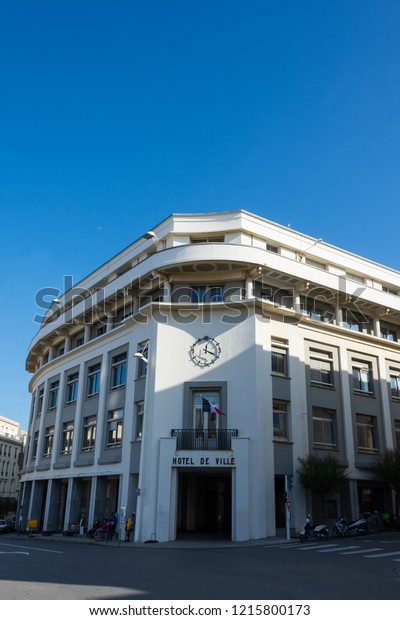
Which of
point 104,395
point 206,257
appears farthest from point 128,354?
point 206,257

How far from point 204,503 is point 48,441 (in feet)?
54.5

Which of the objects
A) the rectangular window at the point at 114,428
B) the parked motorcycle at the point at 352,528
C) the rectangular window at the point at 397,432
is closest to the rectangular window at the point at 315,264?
the rectangular window at the point at 397,432

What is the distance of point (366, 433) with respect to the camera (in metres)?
35.6

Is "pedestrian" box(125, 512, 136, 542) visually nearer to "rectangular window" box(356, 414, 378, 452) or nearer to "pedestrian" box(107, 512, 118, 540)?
"pedestrian" box(107, 512, 118, 540)

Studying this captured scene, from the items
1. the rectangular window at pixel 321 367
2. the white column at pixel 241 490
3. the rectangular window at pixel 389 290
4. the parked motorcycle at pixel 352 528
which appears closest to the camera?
the white column at pixel 241 490

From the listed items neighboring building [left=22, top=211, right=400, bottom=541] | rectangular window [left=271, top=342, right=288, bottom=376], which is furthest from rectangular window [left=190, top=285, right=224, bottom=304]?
rectangular window [left=271, top=342, right=288, bottom=376]

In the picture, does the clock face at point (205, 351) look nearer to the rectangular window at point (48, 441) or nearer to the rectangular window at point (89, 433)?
the rectangular window at point (89, 433)

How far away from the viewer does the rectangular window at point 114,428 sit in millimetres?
34375

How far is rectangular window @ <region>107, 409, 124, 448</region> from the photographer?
34.4 m

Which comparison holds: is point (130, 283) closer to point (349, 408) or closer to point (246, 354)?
point (246, 354)

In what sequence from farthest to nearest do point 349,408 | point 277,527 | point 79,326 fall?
point 79,326
point 349,408
point 277,527

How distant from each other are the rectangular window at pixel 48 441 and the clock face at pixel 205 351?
1810 centimetres

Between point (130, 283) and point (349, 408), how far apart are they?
1610cm

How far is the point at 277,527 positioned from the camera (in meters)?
29.2
